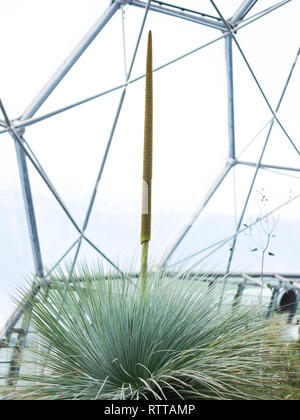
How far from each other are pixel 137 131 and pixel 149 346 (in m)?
7.94

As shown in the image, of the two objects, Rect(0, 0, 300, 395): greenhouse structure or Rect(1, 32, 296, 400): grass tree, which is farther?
Rect(0, 0, 300, 395): greenhouse structure

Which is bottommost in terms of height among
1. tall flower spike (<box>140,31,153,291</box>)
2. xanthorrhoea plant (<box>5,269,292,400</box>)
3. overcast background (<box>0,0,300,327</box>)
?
xanthorrhoea plant (<box>5,269,292,400</box>)

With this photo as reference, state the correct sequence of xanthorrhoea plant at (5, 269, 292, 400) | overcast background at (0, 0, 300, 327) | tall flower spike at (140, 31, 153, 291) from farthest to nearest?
overcast background at (0, 0, 300, 327)
tall flower spike at (140, 31, 153, 291)
xanthorrhoea plant at (5, 269, 292, 400)

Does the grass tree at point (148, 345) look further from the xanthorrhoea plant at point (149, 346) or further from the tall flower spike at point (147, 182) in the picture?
the tall flower spike at point (147, 182)

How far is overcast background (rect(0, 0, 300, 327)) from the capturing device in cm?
870

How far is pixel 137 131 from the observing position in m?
10.9

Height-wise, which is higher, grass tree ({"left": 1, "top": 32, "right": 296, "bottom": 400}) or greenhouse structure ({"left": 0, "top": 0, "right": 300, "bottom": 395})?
greenhouse structure ({"left": 0, "top": 0, "right": 300, "bottom": 395})

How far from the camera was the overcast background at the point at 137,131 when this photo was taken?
28.5 feet

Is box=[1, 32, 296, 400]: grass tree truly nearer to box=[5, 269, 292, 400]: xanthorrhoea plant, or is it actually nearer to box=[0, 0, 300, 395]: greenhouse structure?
box=[5, 269, 292, 400]: xanthorrhoea plant

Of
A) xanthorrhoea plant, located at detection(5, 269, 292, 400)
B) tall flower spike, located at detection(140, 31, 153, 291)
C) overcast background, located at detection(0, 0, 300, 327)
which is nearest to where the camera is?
xanthorrhoea plant, located at detection(5, 269, 292, 400)

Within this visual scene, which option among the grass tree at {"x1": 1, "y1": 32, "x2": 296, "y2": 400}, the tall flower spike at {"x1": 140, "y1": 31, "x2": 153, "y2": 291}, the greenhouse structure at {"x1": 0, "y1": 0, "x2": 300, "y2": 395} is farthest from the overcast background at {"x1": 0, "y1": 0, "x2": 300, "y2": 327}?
the grass tree at {"x1": 1, "y1": 32, "x2": 296, "y2": 400}

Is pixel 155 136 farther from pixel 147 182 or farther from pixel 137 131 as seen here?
pixel 147 182

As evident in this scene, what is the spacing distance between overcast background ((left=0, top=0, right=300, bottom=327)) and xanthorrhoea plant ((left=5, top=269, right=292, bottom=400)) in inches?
145
